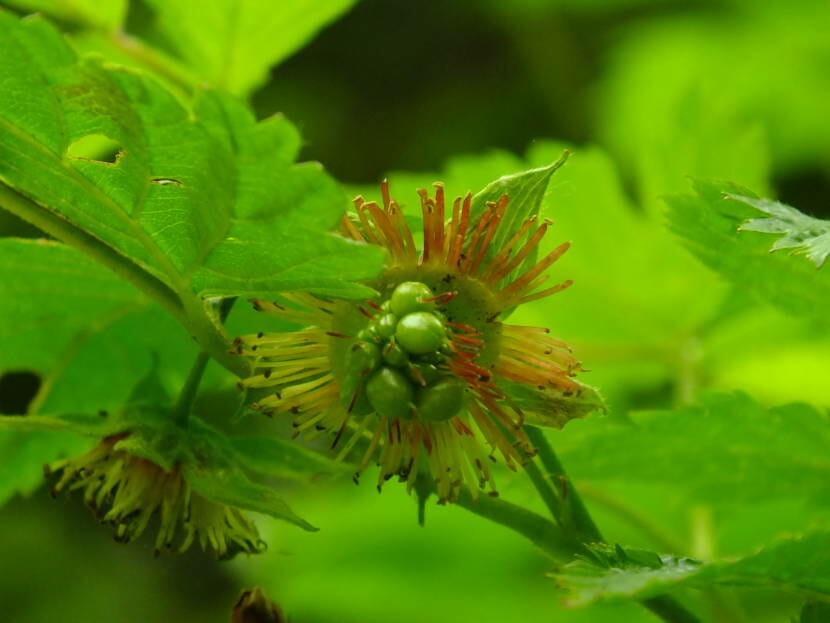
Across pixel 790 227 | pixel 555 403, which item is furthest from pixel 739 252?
pixel 555 403

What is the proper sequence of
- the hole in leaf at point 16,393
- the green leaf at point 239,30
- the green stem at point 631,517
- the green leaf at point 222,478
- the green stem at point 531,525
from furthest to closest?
1. the hole in leaf at point 16,393
2. the green leaf at point 239,30
3. the green stem at point 631,517
4. the green stem at point 531,525
5. the green leaf at point 222,478

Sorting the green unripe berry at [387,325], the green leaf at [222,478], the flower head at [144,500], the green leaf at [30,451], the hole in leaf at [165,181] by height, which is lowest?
the green leaf at [30,451]

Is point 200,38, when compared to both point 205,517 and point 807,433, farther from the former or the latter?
point 807,433

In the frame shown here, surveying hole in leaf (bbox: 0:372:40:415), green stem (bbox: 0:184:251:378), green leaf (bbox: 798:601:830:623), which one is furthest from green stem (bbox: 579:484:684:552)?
hole in leaf (bbox: 0:372:40:415)

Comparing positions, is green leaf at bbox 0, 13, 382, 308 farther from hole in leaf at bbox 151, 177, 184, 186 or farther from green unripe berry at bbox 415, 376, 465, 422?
green unripe berry at bbox 415, 376, 465, 422

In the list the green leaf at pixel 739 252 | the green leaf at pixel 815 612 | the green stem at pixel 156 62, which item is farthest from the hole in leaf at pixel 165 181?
the green stem at pixel 156 62

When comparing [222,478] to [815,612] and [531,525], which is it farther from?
[815,612]

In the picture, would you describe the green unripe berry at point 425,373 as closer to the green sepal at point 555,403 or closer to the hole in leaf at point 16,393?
the green sepal at point 555,403
